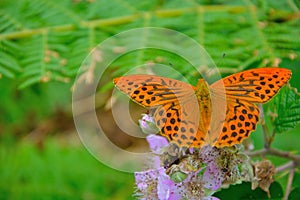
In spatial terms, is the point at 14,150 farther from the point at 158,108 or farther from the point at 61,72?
the point at 158,108

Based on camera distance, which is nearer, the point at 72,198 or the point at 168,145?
the point at 168,145

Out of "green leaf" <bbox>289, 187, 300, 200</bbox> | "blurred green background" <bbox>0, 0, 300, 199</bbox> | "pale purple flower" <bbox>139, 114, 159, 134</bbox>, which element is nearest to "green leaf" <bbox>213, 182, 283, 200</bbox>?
"green leaf" <bbox>289, 187, 300, 200</bbox>

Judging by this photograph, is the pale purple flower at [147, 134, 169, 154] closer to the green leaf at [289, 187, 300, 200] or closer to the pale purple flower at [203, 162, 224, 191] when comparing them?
the pale purple flower at [203, 162, 224, 191]

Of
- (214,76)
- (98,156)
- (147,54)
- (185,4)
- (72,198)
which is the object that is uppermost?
(185,4)

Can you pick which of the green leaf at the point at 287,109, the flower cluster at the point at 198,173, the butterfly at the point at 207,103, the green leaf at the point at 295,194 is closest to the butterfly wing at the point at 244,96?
the butterfly at the point at 207,103

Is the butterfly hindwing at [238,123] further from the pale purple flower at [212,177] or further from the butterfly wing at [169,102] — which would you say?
the pale purple flower at [212,177]

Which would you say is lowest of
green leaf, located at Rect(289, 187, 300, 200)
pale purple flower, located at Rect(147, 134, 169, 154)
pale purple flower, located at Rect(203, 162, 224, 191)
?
green leaf, located at Rect(289, 187, 300, 200)

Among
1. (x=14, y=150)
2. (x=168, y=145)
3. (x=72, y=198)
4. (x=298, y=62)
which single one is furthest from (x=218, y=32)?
(x=14, y=150)
